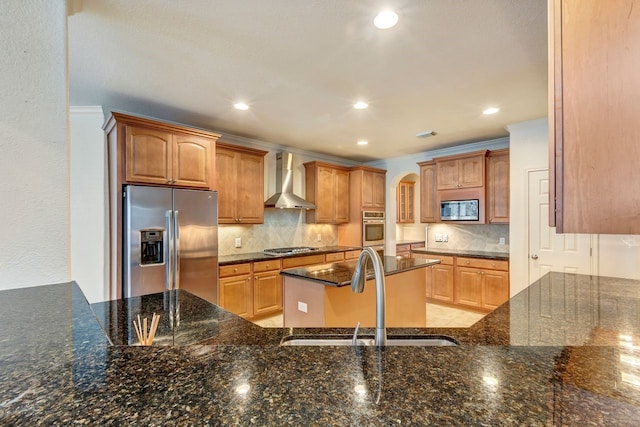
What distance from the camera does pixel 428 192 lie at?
5230 millimetres

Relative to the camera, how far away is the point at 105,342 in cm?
70

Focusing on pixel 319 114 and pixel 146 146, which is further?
pixel 319 114

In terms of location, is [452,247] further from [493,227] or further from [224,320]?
[224,320]

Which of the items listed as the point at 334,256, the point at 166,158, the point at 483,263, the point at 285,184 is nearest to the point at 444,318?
the point at 483,263

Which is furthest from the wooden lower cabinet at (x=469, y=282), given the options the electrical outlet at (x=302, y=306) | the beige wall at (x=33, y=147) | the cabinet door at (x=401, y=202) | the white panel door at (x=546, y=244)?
the beige wall at (x=33, y=147)

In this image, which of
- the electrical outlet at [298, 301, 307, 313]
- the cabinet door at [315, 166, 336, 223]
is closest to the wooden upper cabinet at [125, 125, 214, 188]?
the electrical outlet at [298, 301, 307, 313]

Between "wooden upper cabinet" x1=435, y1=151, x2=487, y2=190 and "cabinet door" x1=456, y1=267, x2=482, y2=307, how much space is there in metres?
1.28

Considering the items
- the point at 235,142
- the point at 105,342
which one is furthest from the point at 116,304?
the point at 235,142

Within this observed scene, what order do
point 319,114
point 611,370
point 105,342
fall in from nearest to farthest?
point 611,370
point 105,342
point 319,114

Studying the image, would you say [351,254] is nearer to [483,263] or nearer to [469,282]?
[469,282]

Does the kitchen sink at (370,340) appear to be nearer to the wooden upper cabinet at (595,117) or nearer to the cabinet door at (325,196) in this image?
the wooden upper cabinet at (595,117)

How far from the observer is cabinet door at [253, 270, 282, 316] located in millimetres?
3988

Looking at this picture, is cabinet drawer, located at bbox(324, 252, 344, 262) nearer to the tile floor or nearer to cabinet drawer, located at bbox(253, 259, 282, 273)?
cabinet drawer, located at bbox(253, 259, 282, 273)

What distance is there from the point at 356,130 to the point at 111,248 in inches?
123
